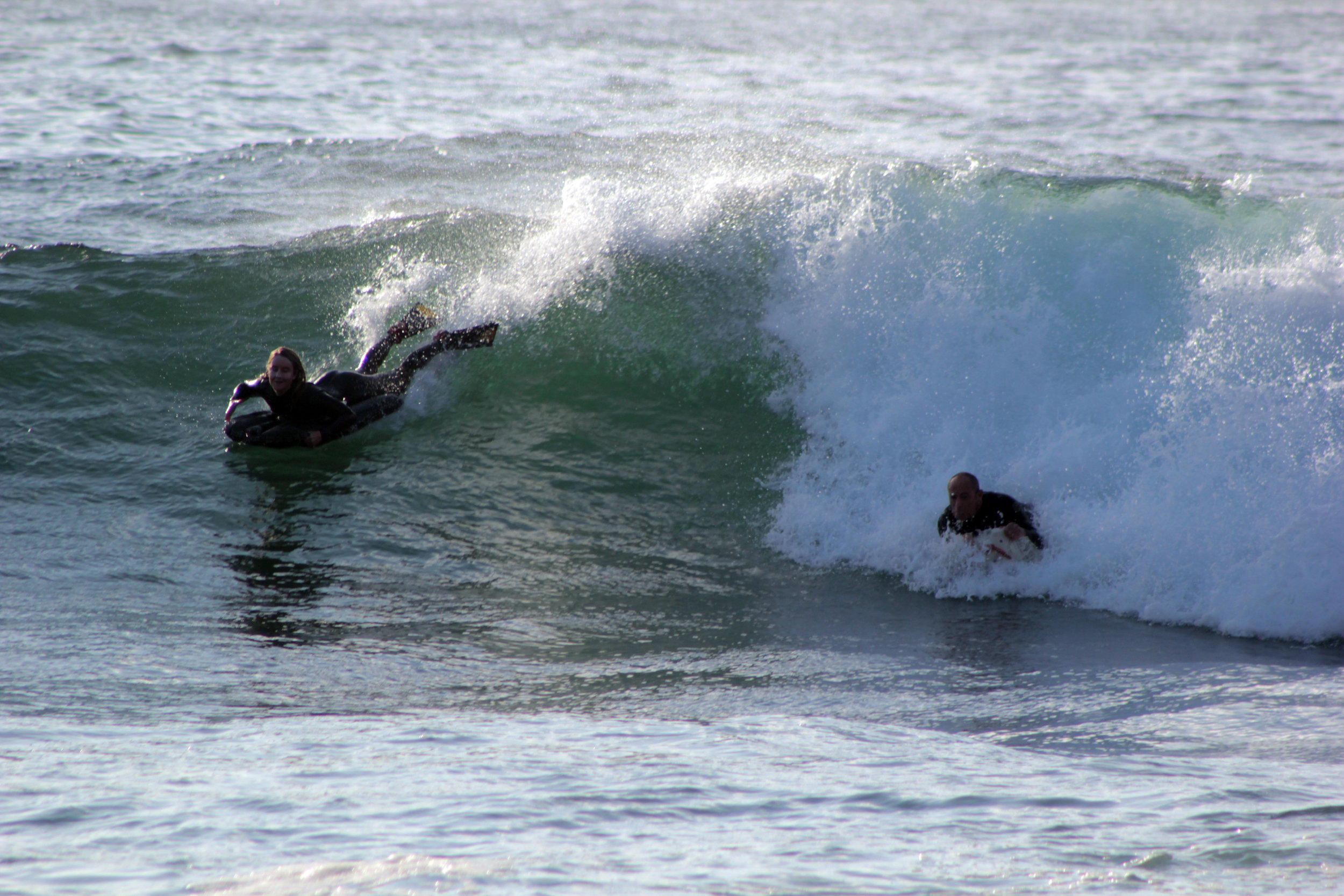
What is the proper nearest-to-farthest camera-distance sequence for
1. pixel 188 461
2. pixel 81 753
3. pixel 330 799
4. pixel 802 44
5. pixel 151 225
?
pixel 330 799 → pixel 81 753 → pixel 188 461 → pixel 151 225 → pixel 802 44

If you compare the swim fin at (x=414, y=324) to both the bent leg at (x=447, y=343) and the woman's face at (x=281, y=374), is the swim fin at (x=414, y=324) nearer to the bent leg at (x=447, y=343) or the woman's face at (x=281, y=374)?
the bent leg at (x=447, y=343)

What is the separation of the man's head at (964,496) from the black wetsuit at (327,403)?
183 inches

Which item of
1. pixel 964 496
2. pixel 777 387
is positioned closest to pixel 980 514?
pixel 964 496

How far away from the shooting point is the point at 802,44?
1490 inches

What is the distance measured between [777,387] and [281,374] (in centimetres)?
399

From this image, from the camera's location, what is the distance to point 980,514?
287 inches

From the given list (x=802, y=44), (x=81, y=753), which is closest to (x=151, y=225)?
(x=81, y=753)

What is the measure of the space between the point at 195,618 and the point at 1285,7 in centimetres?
6089

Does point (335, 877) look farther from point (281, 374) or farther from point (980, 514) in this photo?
point (281, 374)

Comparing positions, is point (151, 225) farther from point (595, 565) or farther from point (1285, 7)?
point (1285, 7)

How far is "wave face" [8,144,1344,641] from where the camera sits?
7.31m

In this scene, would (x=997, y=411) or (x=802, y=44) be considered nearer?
(x=997, y=411)

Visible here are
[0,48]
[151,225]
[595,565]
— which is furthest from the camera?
[0,48]

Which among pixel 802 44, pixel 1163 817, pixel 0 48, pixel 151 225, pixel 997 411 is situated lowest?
pixel 1163 817
